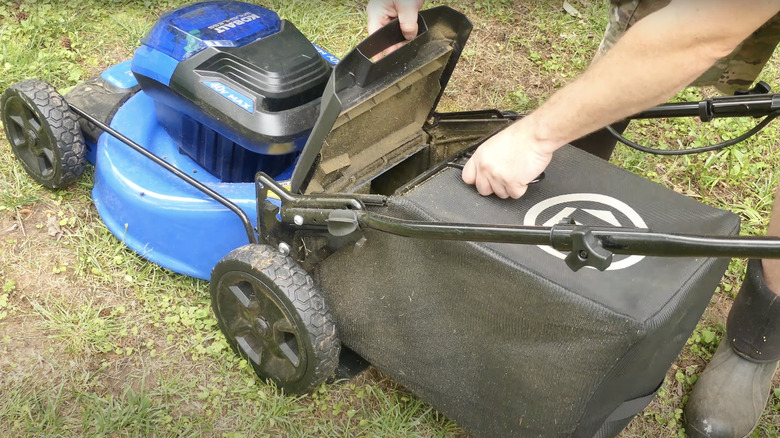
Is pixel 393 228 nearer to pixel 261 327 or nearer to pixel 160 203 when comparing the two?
pixel 261 327

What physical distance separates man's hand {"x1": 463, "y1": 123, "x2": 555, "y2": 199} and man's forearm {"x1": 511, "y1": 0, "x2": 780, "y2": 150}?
0.02m

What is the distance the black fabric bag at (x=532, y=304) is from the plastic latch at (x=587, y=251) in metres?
0.13

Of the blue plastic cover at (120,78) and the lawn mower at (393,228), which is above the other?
the lawn mower at (393,228)

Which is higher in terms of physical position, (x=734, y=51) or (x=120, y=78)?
(x=734, y=51)

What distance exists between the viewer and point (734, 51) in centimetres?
152

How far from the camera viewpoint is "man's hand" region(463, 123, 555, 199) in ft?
3.87

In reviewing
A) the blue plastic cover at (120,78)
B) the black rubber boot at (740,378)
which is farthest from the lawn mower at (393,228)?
the black rubber boot at (740,378)

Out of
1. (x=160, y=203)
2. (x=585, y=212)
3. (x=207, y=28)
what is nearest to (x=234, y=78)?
(x=207, y=28)

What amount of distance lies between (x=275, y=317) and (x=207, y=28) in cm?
63

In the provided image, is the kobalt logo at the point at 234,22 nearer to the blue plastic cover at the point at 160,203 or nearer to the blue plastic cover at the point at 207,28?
the blue plastic cover at the point at 207,28

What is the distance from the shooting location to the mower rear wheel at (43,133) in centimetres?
178

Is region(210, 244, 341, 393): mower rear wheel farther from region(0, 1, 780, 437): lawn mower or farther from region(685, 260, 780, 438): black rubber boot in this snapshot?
region(685, 260, 780, 438): black rubber boot

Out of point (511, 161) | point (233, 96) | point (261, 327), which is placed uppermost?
point (511, 161)

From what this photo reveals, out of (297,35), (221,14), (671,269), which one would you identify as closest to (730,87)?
(671,269)
